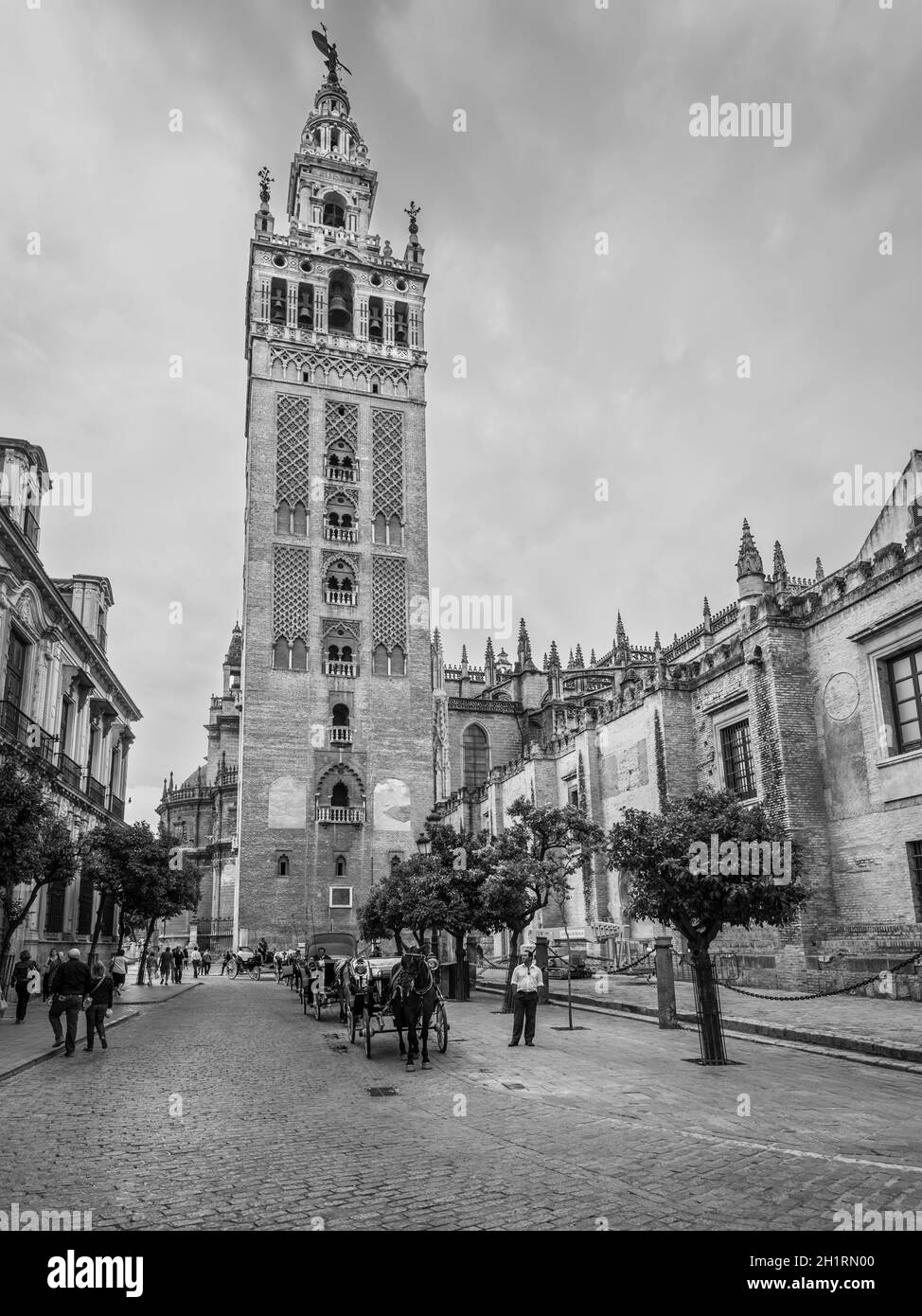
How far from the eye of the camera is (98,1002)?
1455cm

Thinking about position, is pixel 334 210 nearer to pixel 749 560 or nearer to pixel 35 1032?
pixel 749 560

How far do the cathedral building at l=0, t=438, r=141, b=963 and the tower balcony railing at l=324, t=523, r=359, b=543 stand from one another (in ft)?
58.9

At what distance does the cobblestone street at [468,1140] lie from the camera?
18.1 ft

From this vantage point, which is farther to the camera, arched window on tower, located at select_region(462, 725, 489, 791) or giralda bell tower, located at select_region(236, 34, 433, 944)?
arched window on tower, located at select_region(462, 725, 489, 791)

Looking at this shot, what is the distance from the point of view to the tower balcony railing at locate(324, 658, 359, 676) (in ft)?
159

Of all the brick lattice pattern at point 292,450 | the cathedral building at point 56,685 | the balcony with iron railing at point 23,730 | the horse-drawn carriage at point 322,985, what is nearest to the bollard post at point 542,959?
the horse-drawn carriage at point 322,985

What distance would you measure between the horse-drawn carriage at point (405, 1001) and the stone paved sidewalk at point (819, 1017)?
534 cm

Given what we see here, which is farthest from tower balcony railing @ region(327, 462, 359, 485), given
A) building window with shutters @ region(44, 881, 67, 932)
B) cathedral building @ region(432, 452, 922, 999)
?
building window with shutters @ region(44, 881, 67, 932)

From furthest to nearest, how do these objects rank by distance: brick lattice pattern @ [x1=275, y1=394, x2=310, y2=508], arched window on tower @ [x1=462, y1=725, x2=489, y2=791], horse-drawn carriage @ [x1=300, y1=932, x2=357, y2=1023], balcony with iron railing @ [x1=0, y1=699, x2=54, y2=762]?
1. arched window on tower @ [x1=462, y1=725, x2=489, y2=791]
2. brick lattice pattern @ [x1=275, y1=394, x2=310, y2=508]
3. balcony with iron railing @ [x1=0, y1=699, x2=54, y2=762]
4. horse-drawn carriage @ [x1=300, y1=932, x2=357, y2=1023]

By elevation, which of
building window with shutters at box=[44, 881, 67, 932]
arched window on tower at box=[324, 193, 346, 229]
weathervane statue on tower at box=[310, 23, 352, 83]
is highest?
weathervane statue on tower at box=[310, 23, 352, 83]

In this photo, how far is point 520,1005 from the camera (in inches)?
533

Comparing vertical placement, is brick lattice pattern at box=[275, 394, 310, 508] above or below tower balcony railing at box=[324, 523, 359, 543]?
above

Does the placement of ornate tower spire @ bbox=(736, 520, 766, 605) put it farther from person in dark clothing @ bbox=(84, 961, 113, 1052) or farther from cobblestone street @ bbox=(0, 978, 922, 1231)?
person in dark clothing @ bbox=(84, 961, 113, 1052)
